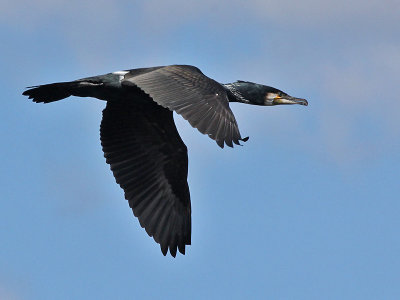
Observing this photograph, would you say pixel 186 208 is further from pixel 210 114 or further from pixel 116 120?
pixel 210 114

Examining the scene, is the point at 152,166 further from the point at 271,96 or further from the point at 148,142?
the point at 271,96

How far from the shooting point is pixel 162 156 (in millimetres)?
14742

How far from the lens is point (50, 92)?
13.0 metres

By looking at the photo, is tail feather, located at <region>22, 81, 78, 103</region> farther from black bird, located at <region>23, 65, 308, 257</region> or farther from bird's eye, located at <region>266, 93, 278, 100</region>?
bird's eye, located at <region>266, 93, 278, 100</region>

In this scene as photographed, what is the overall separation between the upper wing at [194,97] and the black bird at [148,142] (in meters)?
0.26

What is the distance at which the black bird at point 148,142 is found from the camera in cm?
1309

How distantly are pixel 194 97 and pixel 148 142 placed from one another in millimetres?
2978

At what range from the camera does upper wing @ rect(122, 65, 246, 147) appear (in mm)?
11352

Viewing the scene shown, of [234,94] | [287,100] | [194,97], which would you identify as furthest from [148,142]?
[194,97]

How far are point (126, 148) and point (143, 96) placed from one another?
1.31 meters

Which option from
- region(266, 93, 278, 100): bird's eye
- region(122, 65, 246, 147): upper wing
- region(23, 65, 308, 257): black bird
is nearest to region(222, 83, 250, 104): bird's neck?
region(23, 65, 308, 257): black bird

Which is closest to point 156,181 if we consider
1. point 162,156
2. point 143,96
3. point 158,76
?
point 162,156

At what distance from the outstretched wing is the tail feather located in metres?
1.19

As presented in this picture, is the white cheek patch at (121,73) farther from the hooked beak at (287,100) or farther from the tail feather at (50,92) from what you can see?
the hooked beak at (287,100)
